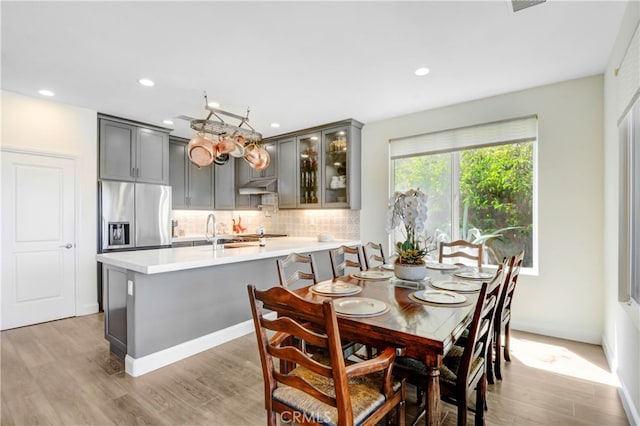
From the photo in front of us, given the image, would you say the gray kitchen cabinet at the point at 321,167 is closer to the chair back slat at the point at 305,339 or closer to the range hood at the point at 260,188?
the range hood at the point at 260,188

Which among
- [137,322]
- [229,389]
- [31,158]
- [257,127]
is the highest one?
[257,127]

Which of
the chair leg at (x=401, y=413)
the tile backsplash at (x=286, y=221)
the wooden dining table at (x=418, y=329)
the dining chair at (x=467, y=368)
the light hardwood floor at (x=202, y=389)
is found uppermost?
the tile backsplash at (x=286, y=221)

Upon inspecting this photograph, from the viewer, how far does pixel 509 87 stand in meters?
3.30

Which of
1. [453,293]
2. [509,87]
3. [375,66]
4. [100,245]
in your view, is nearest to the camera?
[453,293]

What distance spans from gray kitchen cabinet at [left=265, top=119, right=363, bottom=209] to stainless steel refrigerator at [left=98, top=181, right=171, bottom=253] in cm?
180

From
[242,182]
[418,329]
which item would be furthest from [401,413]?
[242,182]

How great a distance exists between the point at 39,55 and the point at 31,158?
1501mm

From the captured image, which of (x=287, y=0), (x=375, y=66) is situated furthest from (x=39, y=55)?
(x=375, y=66)

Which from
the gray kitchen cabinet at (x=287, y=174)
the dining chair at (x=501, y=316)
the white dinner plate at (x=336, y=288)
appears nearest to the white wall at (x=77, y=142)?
the gray kitchen cabinet at (x=287, y=174)

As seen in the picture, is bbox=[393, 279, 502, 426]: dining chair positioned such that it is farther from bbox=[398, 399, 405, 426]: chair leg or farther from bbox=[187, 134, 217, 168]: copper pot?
bbox=[187, 134, 217, 168]: copper pot

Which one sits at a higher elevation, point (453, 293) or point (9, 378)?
point (453, 293)

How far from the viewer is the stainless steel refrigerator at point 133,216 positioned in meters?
4.07

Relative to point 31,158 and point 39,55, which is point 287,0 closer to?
point 39,55

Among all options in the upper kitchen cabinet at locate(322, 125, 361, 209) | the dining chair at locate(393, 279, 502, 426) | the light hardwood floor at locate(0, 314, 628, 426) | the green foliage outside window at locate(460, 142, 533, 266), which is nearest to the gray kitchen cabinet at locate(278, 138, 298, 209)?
the upper kitchen cabinet at locate(322, 125, 361, 209)
